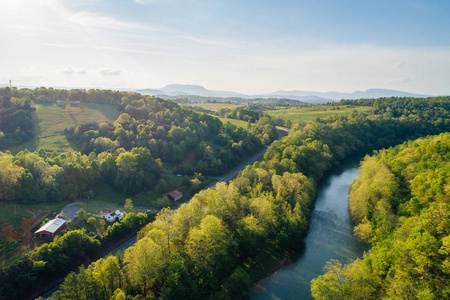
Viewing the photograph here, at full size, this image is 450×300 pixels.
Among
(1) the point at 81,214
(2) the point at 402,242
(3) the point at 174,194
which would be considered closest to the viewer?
(2) the point at 402,242

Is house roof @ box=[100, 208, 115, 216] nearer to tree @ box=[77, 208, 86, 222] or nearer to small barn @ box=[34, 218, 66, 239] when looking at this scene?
tree @ box=[77, 208, 86, 222]

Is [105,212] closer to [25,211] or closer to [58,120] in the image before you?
[25,211]

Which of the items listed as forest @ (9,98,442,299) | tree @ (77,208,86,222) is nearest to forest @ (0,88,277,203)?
tree @ (77,208,86,222)

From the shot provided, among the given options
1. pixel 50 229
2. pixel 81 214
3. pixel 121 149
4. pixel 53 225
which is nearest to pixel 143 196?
pixel 81 214

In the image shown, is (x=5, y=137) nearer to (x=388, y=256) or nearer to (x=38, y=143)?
(x=38, y=143)

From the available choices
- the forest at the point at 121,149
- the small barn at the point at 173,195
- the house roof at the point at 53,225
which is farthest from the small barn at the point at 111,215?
the small barn at the point at 173,195

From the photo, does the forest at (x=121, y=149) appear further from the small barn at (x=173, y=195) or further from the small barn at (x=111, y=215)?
the small barn at (x=111, y=215)
